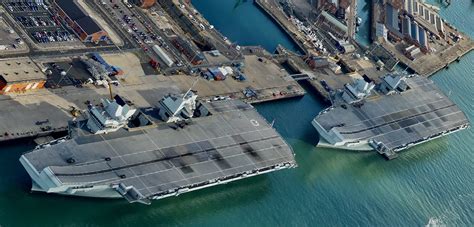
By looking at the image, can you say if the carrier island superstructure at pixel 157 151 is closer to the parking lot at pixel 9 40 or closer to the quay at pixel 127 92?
the quay at pixel 127 92

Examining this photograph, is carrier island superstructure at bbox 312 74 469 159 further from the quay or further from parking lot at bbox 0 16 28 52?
parking lot at bbox 0 16 28 52

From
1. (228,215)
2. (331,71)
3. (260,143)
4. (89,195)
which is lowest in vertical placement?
(89,195)

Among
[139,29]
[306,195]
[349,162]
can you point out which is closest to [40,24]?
[139,29]

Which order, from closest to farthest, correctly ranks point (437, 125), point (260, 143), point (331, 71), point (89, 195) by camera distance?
point (89, 195)
point (260, 143)
point (437, 125)
point (331, 71)

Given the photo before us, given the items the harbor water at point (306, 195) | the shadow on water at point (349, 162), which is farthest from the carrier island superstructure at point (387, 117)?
the harbor water at point (306, 195)

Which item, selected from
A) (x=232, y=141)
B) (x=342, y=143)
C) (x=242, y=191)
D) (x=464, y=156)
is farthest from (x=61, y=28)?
(x=464, y=156)

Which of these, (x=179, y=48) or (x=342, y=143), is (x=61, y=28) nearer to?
(x=179, y=48)
